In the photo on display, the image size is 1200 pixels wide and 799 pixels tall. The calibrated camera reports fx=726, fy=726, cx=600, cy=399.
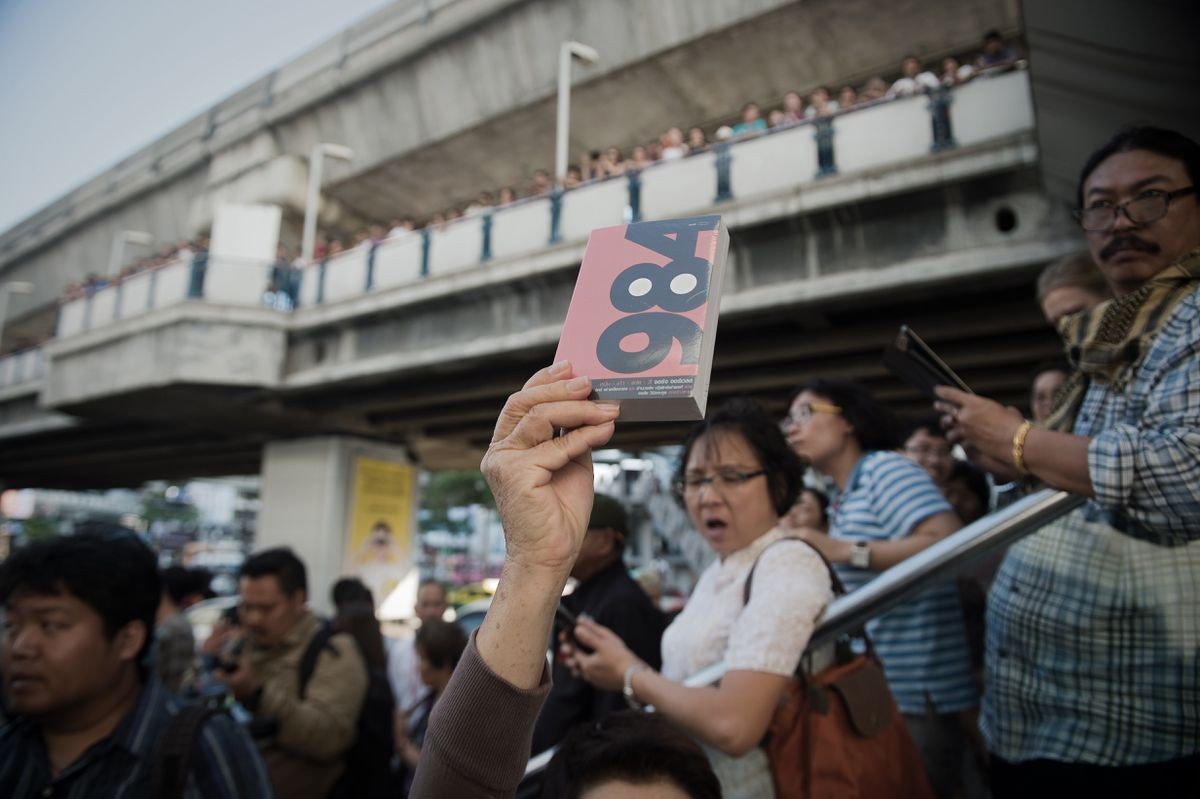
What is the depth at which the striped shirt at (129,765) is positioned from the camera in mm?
1881

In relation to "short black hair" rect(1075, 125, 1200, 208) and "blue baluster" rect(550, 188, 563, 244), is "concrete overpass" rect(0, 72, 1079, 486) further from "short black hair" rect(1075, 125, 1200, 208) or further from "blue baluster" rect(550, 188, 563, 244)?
"short black hair" rect(1075, 125, 1200, 208)

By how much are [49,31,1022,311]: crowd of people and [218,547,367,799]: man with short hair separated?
658 cm

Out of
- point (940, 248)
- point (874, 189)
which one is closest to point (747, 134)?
point (874, 189)

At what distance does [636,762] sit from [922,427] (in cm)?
Result: 273

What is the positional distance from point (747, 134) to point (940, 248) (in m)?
2.47

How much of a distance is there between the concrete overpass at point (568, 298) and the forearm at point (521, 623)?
265 inches

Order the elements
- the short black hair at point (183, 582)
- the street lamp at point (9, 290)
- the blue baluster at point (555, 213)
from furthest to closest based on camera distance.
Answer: the street lamp at point (9, 290)
the blue baluster at point (555, 213)
the short black hair at point (183, 582)

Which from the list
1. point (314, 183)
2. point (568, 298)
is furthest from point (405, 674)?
point (314, 183)

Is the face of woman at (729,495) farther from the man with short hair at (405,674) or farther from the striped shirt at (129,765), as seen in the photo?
the man with short hair at (405,674)

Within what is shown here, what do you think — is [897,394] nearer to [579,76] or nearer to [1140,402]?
[579,76]

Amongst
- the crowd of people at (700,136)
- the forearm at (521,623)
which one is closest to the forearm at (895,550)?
the forearm at (521,623)

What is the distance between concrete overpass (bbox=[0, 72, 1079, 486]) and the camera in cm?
678

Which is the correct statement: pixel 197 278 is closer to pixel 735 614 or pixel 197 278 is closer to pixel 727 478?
pixel 727 478

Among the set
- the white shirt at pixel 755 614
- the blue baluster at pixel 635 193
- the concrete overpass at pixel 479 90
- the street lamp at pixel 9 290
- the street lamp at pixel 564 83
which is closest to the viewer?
the white shirt at pixel 755 614
